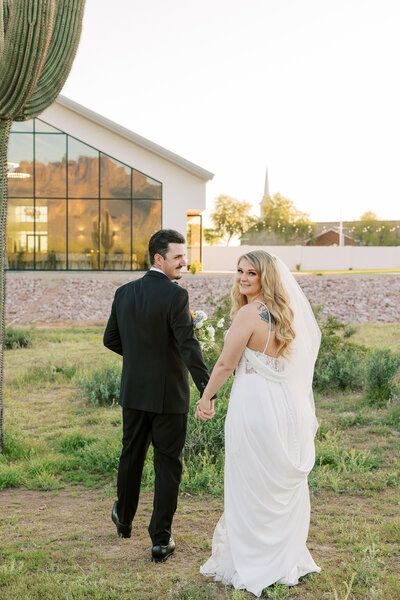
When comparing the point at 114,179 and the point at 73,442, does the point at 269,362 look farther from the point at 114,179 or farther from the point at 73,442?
the point at 114,179

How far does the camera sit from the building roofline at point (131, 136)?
2706 cm

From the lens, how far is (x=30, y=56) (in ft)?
19.3

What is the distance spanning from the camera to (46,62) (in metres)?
6.31

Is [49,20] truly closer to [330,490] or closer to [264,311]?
[264,311]

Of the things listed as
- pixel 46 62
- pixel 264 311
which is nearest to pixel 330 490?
pixel 264 311

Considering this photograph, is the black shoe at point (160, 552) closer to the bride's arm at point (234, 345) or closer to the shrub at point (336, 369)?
the bride's arm at point (234, 345)

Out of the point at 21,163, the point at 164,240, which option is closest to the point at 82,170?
the point at 21,163

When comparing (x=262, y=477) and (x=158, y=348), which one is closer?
(x=262, y=477)

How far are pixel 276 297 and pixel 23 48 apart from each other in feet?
13.1

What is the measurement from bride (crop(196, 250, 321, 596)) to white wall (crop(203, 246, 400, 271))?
41.2 meters

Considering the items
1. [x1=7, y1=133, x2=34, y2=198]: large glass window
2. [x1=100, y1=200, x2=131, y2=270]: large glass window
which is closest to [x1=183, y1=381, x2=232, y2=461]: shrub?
[x1=100, y1=200, x2=131, y2=270]: large glass window

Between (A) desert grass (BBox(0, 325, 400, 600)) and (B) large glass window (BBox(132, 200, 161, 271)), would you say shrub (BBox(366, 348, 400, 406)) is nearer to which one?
(A) desert grass (BBox(0, 325, 400, 600))

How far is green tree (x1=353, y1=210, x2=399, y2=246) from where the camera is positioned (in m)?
74.2

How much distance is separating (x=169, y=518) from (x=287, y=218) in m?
74.4
